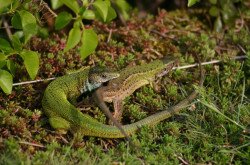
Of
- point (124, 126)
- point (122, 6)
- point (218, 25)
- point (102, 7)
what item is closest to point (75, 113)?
point (124, 126)

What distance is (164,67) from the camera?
6035 mm

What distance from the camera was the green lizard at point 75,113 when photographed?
5059 mm

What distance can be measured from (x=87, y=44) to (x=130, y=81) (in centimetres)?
86

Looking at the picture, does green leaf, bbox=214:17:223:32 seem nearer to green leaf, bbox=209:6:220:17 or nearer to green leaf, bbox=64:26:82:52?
green leaf, bbox=209:6:220:17

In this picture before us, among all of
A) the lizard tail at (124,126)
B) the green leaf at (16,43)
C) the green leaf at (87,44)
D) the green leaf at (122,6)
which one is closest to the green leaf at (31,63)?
the green leaf at (16,43)

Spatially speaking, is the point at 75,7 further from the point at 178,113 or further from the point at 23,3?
the point at 178,113

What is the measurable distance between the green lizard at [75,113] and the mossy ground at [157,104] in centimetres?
9

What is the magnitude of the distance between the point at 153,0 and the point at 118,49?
6.19 feet

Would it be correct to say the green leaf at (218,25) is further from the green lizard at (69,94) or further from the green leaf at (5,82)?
the green leaf at (5,82)

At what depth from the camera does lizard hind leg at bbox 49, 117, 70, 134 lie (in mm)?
5129

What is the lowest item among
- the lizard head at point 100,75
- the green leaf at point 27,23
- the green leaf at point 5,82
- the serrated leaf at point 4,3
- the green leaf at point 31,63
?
the lizard head at point 100,75

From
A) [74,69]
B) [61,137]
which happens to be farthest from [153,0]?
[61,137]

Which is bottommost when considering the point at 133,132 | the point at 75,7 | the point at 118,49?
the point at 133,132

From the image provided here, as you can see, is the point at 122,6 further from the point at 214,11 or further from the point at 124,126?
the point at 124,126
